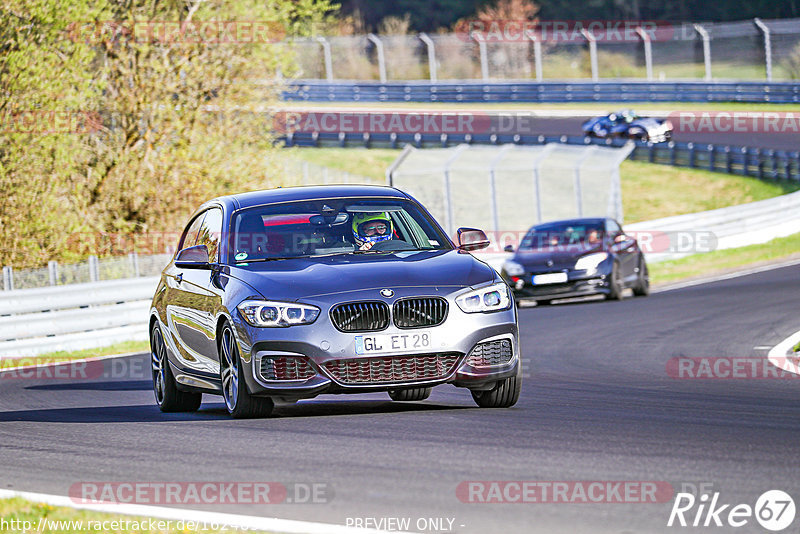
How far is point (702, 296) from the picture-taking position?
22125mm

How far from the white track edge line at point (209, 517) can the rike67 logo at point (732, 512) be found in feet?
4.10

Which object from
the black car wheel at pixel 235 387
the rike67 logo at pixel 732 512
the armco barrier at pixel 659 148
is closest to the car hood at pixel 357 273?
the black car wheel at pixel 235 387

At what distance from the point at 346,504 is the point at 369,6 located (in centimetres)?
8101

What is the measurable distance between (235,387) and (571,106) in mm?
50070

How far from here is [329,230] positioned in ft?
32.2

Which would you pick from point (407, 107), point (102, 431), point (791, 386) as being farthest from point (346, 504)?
point (407, 107)

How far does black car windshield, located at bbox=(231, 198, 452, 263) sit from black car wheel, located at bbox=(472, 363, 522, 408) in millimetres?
1126

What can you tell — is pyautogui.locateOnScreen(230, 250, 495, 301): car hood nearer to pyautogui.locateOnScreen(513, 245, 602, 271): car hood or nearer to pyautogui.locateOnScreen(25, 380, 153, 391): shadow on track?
pyautogui.locateOnScreen(25, 380, 153, 391): shadow on track

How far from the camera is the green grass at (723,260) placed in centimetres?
2847

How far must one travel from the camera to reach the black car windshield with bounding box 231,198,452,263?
971 centimetres

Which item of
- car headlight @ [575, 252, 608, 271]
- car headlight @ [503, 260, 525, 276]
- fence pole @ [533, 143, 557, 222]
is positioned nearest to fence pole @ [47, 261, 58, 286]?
car headlight @ [503, 260, 525, 276]
